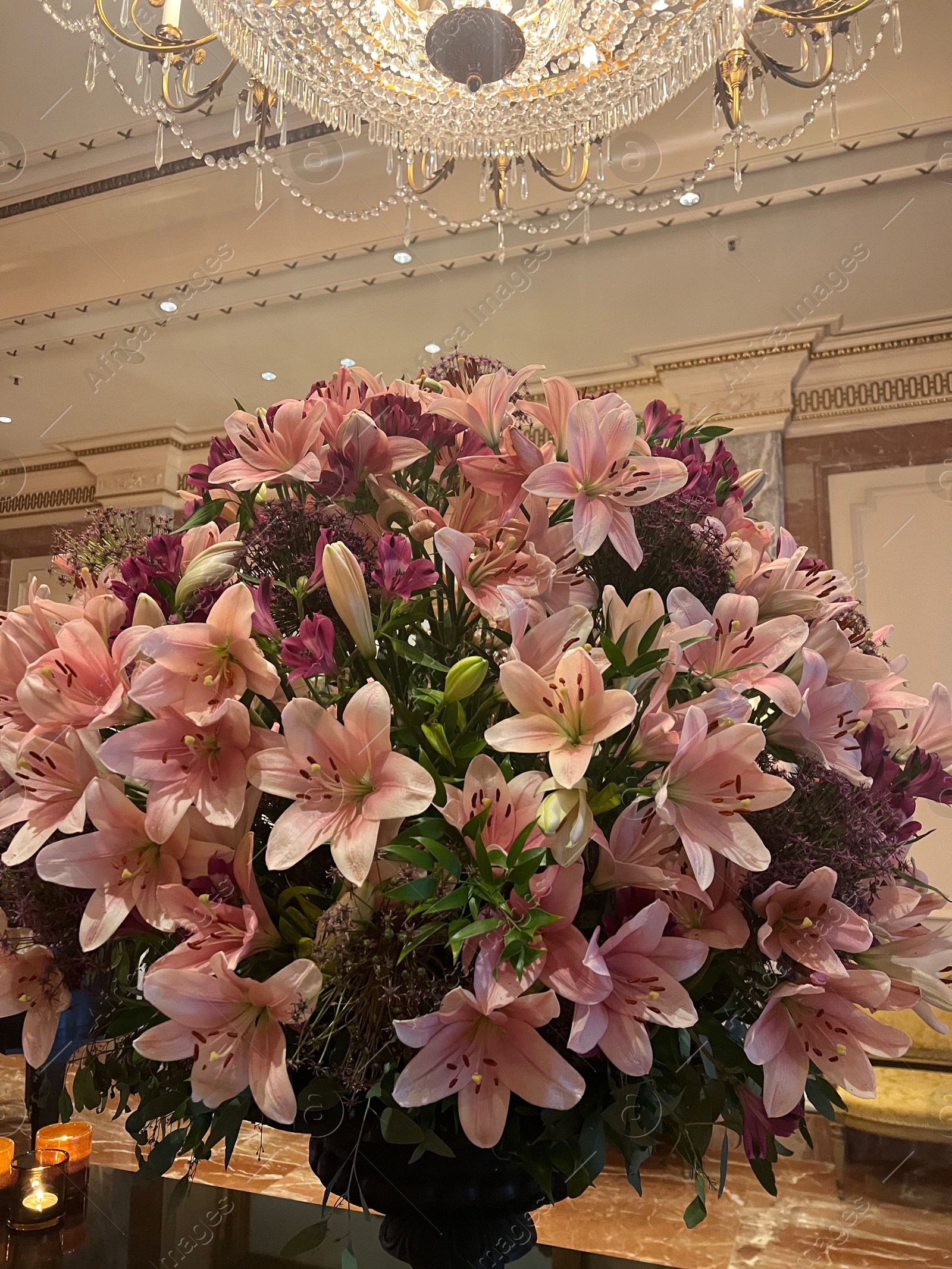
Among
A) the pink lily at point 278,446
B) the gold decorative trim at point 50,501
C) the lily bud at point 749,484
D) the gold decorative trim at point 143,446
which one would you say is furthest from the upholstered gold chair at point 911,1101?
the gold decorative trim at point 50,501

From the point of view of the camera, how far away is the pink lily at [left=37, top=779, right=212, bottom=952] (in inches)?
17.1

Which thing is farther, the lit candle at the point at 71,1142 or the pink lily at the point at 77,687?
the lit candle at the point at 71,1142

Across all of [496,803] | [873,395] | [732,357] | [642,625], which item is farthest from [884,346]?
[496,803]

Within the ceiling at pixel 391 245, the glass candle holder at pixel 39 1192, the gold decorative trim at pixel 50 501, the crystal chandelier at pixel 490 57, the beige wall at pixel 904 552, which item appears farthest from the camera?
the gold decorative trim at pixel 50 501

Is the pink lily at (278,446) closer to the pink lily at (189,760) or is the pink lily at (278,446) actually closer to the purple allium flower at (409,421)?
the purple allium flower at (409,421)

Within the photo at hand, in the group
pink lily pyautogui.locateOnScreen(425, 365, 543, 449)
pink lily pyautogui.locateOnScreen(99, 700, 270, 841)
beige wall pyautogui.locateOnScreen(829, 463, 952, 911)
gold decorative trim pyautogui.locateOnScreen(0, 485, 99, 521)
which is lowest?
pink lily pyautogui.locateOnScreen(99, 700, 270, 841)

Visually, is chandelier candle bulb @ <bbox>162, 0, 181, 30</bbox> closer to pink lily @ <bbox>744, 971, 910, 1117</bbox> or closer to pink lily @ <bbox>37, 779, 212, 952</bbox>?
pink lily @ <bbox>37, 779, 212, 952</bbox>

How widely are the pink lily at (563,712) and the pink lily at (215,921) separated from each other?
12cm

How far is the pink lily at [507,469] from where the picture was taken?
0.52 m

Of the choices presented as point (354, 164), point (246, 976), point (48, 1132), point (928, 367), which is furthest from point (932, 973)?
point (928, 367)

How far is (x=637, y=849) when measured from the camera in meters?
0.44

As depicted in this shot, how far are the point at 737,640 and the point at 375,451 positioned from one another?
212 mm

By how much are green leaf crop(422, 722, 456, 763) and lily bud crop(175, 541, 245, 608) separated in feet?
0.45

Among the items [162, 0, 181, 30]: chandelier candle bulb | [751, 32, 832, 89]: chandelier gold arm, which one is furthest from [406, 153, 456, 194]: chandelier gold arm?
[751, 32, 832, 89]: chandelier gold arm
